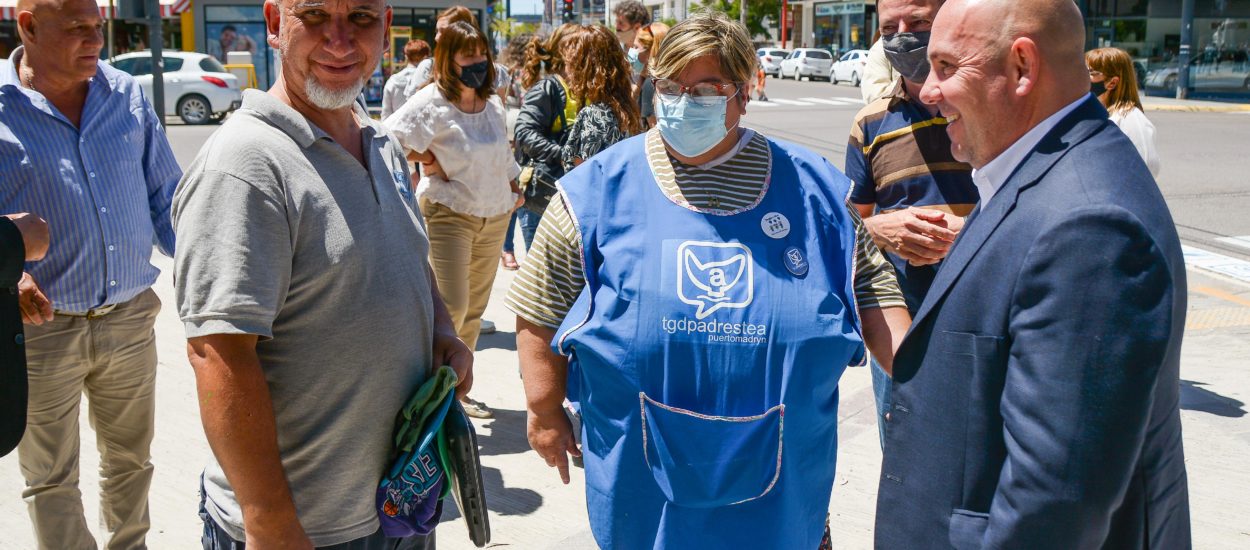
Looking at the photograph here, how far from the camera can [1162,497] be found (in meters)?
1.83

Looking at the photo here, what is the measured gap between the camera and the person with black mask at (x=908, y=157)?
10.8 ft

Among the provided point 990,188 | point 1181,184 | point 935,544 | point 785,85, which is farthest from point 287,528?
point 785,85

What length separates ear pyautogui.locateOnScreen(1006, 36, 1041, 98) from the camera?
1840 mm

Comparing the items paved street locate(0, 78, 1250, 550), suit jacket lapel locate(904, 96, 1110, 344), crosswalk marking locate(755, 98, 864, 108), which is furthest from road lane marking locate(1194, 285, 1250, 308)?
crosswalk marking locate(755, 98, 864, 108)

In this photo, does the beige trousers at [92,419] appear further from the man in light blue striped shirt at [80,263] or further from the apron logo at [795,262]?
the apron logo at [795,262]

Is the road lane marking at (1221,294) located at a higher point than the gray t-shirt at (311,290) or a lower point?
lower

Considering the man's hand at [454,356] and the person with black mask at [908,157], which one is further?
the person with black mask at [908,157]

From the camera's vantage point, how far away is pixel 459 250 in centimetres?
511

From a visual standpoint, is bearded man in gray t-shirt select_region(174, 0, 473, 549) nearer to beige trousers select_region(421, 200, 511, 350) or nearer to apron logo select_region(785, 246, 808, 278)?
apron logo select_region(785, 246, 808, 278)

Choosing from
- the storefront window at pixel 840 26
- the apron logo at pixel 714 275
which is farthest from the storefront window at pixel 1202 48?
the apron logo at pixel 714 275

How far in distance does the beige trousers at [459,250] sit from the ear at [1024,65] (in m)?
3.45

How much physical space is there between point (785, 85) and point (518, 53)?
1213 inches

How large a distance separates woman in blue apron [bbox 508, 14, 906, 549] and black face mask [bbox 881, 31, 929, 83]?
0.91 m

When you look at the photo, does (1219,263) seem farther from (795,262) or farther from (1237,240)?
(795,262)
